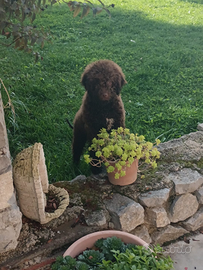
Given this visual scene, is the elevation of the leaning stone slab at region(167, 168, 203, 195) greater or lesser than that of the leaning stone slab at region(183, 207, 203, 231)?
greater

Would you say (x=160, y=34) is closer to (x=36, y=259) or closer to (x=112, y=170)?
(x=112, y=170)

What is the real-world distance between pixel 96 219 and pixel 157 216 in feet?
1.95

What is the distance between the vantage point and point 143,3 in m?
10.5

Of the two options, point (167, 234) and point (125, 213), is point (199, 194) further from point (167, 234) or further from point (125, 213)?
point (125, 213)

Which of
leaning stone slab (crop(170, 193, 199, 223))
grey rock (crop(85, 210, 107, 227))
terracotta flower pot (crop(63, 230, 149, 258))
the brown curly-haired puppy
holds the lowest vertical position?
leaning stone slab (crop(170, 193, 199, 223))

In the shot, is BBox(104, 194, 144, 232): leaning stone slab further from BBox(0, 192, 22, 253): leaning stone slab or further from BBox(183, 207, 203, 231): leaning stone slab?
BBox(0, 192, 22, 253): leaning stone slab

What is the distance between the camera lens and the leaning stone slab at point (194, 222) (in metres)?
2.86

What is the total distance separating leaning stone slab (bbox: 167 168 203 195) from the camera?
279cm

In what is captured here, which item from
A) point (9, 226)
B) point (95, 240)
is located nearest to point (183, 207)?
point (95, 240)

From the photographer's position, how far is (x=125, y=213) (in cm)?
247

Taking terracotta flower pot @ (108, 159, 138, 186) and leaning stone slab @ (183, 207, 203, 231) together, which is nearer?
terracotta flower pot @ (108, 159, 138, 186)

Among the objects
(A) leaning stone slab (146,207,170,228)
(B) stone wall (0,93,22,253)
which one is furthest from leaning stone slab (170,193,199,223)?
(B) stone wall (0,93,22,253)

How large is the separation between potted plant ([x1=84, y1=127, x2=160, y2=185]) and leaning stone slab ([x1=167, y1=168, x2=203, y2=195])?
0.38 meters

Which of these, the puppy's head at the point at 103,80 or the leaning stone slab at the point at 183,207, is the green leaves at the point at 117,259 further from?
the puppy's head at the point at 103,80
